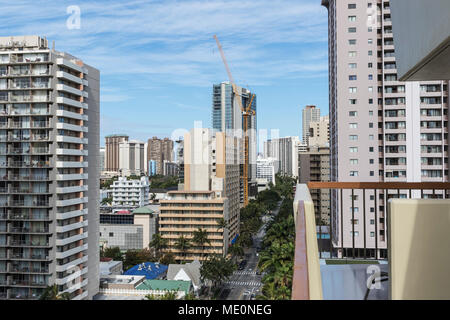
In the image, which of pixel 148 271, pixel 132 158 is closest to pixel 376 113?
pixel 148 271

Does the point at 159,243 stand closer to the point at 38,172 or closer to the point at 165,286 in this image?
the point at 165,286

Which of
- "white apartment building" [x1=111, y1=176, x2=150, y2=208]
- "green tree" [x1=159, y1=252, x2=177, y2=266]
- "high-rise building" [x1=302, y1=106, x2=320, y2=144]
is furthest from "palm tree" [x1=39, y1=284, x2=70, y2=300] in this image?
"high-rise building" [x1=302, y1=106, x2=320, y2=144]

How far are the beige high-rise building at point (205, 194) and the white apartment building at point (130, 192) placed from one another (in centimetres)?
1131

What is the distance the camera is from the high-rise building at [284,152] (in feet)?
255

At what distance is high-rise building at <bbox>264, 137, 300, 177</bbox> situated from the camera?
77625 mm

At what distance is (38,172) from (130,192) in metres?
27.1

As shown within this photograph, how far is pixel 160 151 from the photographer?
6588cm

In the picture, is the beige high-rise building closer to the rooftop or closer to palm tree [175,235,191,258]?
palm tree [175,235,191,258]
